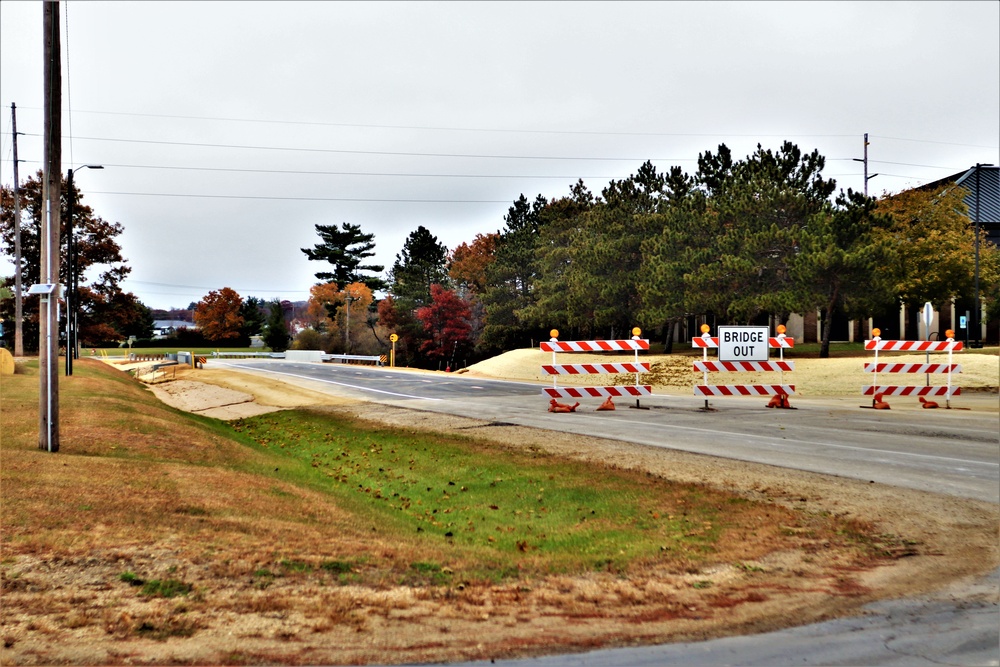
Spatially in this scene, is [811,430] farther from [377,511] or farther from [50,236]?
[50,236]

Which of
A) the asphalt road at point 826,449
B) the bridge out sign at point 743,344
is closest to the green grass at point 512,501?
the asphalt road at point 826,449

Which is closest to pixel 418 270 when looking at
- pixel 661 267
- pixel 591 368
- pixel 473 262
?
pixel 473 262

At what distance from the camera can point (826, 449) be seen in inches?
526

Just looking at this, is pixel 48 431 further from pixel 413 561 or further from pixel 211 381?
pixel 211 381

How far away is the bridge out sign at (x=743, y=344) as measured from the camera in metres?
21.0

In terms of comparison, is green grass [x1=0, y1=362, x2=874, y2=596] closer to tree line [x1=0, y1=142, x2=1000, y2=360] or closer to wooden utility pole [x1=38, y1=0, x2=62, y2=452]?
wooden utility pole [x1=38, y1=0, x2=62, y2=452]

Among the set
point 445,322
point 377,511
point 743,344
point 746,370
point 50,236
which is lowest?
point 377,511

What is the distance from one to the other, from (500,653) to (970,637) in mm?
3075

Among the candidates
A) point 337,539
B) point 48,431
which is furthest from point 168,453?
point 337,539

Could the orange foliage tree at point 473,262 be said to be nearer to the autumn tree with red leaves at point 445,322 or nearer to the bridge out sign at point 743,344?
the autumn tree with red leaves at point 445,322

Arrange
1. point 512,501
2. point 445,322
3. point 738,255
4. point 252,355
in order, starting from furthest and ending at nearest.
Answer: point 252,355, point 445,322, point 738,255, point 512,501

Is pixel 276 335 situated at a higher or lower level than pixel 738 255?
lower

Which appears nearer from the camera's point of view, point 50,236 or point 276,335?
point 50,236

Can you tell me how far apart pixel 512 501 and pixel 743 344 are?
12.9m
